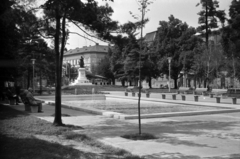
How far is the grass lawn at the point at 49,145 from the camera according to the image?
248 inches

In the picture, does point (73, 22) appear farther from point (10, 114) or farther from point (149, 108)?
point (149, 108)

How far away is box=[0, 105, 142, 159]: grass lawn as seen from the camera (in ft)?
20.7

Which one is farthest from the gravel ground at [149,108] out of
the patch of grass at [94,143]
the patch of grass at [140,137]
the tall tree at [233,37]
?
the tall tree at [233,37]

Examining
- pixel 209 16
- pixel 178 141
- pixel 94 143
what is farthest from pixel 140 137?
pixel 209 16

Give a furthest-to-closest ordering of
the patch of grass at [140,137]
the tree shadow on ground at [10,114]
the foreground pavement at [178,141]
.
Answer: the tree shadow on ground at [10,114] < the patch of grass at [140,137] < the foreground pavement at [178,141]

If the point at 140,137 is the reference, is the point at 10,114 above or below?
above

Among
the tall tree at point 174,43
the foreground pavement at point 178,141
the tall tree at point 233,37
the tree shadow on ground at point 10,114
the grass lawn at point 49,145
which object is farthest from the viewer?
the tall tree at point 174,43

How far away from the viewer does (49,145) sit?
736cm

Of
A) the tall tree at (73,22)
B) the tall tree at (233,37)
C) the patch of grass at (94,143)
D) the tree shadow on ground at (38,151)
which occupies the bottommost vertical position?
the patch of grass at (94,143)

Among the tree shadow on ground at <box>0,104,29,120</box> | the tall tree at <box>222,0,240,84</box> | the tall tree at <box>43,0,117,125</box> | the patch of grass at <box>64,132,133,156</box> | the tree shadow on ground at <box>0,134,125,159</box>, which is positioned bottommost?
the patch of grass at <box>64,132,133,156</box>

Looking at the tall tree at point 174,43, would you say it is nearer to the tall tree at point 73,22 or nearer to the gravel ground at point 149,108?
the gravel ground at point 149,108

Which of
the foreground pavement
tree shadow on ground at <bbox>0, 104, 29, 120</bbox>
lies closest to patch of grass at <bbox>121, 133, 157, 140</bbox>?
the foreground pavement

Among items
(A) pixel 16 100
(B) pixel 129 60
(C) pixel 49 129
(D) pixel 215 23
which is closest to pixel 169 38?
(B) pixel 129 60

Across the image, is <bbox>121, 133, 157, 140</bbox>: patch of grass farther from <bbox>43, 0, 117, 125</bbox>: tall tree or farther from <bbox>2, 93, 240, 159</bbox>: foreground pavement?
<bbox>43, 0, 117, 125</bbox>: tall tree
